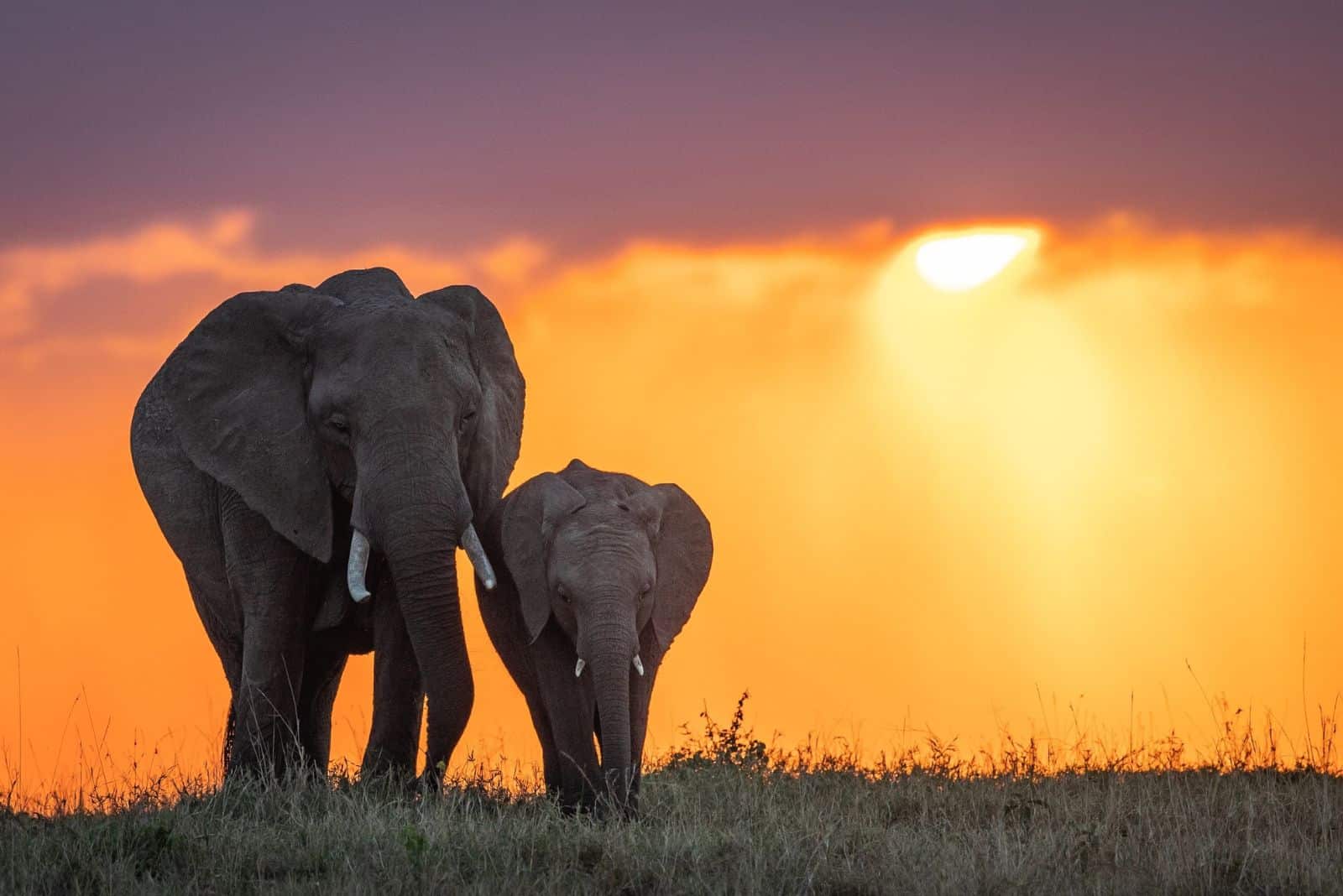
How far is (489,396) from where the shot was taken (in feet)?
Answer: 51.0

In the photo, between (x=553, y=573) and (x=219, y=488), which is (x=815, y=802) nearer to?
(x=553, y=573)

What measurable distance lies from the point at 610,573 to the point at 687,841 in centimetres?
301

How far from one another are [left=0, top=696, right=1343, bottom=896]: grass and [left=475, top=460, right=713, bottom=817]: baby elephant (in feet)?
1.64

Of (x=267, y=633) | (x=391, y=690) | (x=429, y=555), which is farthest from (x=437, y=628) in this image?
(x=267, y=633)

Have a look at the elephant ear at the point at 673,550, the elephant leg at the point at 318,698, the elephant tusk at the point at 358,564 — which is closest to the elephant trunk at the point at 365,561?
the elephant tusk at the point at 358,564

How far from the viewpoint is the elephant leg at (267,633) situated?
50.1ft

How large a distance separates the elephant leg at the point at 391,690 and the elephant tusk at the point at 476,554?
0.80 m

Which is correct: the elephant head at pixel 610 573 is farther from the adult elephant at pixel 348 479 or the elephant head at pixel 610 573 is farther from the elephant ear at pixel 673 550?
the adult elephant at pixel 348 479

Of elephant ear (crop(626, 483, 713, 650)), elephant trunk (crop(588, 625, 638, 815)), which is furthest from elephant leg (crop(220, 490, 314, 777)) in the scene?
elephant ear (crop(626, 483, 713, 650))

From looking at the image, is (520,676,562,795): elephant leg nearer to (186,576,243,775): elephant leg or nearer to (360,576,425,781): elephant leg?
(360,576,425,781): elephant leg

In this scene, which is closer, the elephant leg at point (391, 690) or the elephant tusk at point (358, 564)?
the elephant tusk at point (358, 564)

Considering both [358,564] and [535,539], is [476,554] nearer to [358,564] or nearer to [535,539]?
[535,539]

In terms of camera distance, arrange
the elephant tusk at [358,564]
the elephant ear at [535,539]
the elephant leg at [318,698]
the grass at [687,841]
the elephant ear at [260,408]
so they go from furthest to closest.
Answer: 1. the elephant leg at [318,698]
2. the elephant ear at [260,408]
3. the elephant ear at [535,539]
4. the elephant tusk at [358,564]
5. the grass at [687,841]

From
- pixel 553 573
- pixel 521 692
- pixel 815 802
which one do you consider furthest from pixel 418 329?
pixel 815 802
